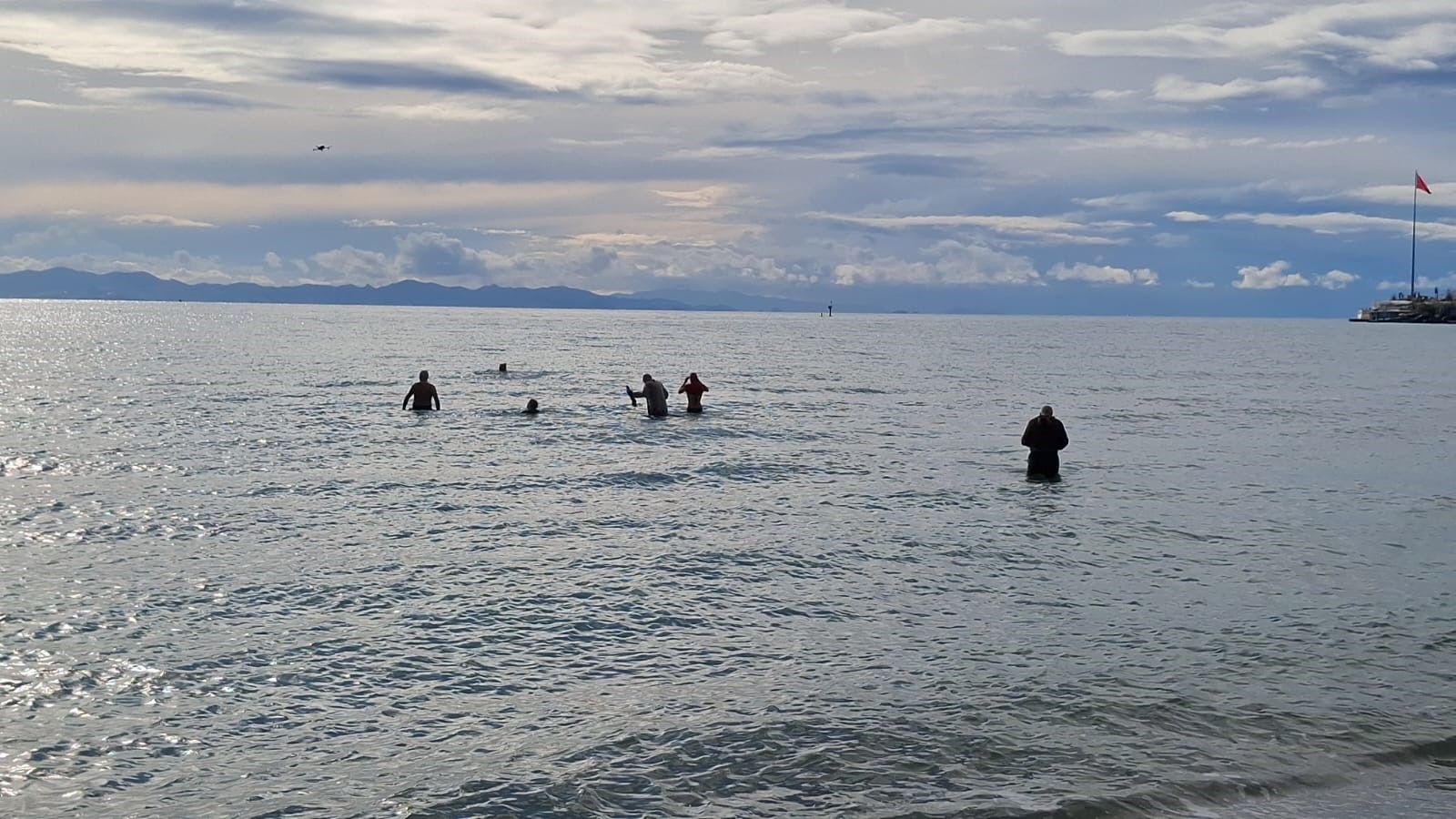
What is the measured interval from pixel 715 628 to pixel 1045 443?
14.9m

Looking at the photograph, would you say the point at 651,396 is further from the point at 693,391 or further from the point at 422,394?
the point at 422,394

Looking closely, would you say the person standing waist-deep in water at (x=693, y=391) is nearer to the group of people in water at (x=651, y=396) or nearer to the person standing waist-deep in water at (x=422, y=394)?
the group of people in water at (x=651, y=396)

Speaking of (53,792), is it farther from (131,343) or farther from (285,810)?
(131,343)

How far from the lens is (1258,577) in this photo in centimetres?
1862

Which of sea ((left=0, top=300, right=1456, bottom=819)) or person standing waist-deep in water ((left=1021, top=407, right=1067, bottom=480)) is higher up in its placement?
person standing waist-deep in water ((left=1021, top=407, right=1067, bottom=480))

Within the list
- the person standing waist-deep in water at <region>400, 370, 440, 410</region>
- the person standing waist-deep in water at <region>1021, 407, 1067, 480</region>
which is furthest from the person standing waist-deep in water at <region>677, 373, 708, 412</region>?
the person standing waist-deep in water at <region>1021, 407, 1067, 480</region>

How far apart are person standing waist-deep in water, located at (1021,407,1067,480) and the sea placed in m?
0.49

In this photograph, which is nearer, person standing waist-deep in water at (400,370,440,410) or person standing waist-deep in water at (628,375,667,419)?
person standing waist-deep in water at (628,375,667,419)

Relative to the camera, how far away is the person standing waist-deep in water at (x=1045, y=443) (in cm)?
2784

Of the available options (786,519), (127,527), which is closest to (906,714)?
(786,519)

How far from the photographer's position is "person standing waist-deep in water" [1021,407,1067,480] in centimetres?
2784

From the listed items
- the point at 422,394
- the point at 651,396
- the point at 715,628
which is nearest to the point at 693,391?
the point at 651,396

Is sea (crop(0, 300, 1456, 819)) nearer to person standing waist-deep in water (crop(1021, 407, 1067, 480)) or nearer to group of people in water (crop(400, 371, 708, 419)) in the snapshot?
person standing waist-deep in water (crop(1021, 407, 1067, 480))

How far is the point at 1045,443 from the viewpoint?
28000mm
